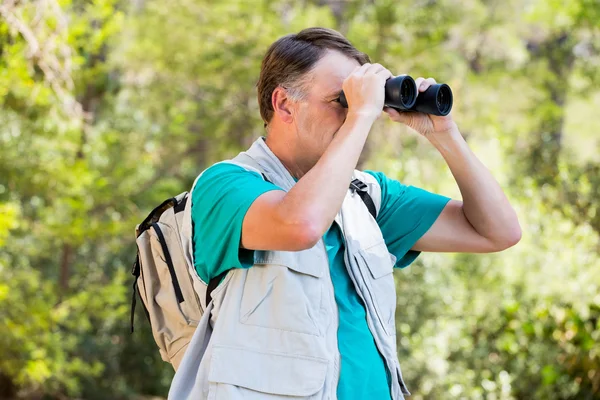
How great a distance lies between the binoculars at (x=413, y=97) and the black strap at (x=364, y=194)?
0.79 feet

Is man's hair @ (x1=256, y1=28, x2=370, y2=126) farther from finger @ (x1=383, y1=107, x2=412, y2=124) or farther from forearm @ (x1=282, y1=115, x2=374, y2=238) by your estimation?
forearm @ (x1=282, y1=115, x2=374, y2=238)

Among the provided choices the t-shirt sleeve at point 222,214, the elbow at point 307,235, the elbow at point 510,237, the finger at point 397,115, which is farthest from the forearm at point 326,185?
the elbow at point 510,237

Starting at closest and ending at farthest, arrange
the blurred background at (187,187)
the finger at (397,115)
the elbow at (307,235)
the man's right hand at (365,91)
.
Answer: the elbow at (307,235) → the man's right hand at (365,91) → the finger at (397,115) → the blurred background at (187,187)

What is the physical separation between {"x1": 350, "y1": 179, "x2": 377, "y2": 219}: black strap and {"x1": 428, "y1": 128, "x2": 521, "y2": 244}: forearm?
0.88 ft

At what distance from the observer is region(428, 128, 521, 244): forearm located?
237 centimetres

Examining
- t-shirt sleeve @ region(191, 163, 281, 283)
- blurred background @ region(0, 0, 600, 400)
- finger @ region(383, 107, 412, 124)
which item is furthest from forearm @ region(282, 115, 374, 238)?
blurred background @ region(0, 0, 600, 400)

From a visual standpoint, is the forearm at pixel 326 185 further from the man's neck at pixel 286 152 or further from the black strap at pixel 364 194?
the black strap at pixel 364 194

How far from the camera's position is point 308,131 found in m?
2.12

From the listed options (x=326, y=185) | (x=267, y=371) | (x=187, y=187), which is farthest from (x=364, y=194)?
(x=187, y=187)

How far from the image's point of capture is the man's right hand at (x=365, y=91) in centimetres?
196

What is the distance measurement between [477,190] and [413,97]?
390 mm

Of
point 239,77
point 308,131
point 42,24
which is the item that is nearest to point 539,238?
point 239,77

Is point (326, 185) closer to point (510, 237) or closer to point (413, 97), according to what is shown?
point (413, 97)

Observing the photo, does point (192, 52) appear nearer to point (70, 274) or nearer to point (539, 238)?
point (70, 274)
